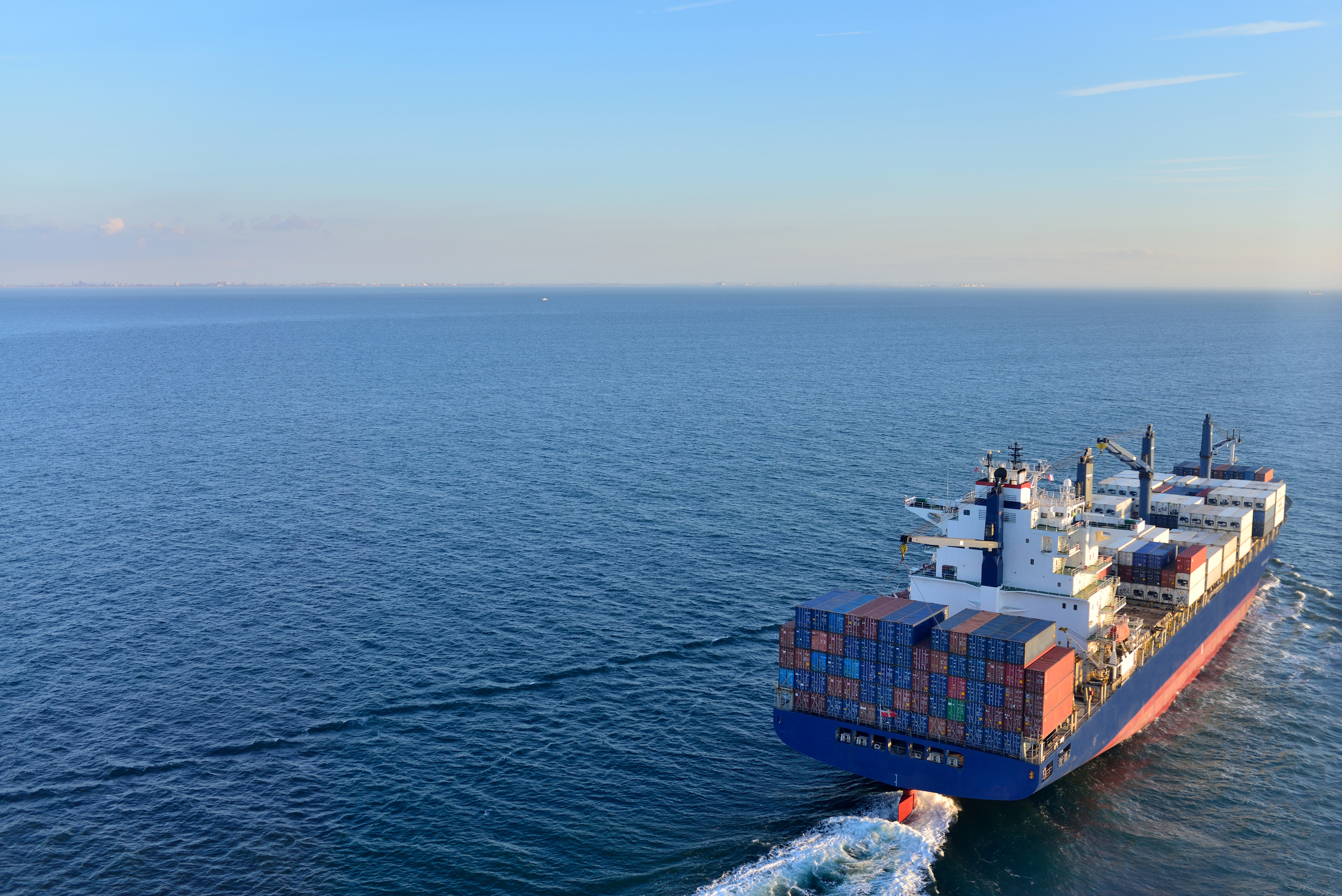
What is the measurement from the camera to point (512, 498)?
325ft

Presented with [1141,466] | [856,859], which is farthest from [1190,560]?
[856,859]

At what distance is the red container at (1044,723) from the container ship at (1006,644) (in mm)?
90

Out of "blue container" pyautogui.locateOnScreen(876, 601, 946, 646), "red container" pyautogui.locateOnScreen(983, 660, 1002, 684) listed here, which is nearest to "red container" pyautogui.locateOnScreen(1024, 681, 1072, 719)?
"red container" pyautogui.locateOnScreen(983, 660, 1002, 684)

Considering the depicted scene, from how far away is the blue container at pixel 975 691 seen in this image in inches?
1775

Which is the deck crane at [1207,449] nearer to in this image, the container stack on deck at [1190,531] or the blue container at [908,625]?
the container stack on deck at [1190,531]

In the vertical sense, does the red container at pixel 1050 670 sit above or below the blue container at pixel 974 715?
above

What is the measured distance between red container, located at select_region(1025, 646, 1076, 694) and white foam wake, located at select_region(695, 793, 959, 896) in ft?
27.7

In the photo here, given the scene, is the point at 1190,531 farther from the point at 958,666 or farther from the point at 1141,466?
the point at 958,666

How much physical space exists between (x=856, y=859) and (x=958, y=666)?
33.6ft

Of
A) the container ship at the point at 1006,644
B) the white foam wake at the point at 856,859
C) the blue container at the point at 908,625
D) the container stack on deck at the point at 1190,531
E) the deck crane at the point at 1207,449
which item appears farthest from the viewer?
the deck crane at the point at 1207,449

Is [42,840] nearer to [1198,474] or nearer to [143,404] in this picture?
[1198,474]

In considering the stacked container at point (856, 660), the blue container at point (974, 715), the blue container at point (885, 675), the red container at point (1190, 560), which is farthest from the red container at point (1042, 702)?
the red container at point (1190, 560)

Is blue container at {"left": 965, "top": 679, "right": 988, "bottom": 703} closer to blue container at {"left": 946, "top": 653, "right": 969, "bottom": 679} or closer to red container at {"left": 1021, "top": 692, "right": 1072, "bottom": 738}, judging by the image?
blue container at {"left": 946, "top": 653, "right": 969, "bottom": 679}

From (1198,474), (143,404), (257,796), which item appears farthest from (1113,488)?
(143,404)
